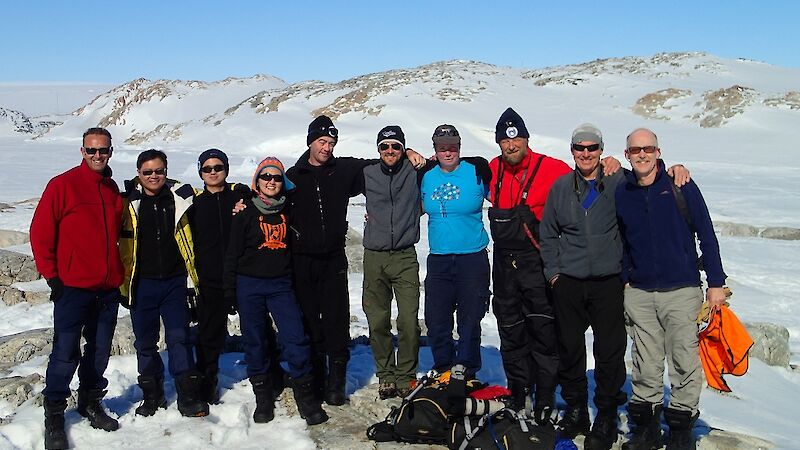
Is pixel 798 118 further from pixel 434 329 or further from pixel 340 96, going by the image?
pixel 434 329

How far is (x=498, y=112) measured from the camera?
47094 millimetres

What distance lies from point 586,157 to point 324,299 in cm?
258

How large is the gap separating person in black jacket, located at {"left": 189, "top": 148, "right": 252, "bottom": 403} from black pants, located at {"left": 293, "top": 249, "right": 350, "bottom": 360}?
639mm

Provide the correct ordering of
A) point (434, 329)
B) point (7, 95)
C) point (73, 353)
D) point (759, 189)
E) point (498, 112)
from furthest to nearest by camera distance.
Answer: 1. point (7, 95)
2. point (498, 112)
3. point (759, 189)
4. point (434, 329)
5. point (73, 353)

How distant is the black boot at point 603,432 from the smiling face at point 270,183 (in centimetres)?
316

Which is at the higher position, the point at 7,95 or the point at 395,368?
the point at 7,95

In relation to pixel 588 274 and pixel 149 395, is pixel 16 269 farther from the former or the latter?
pixel 588 274

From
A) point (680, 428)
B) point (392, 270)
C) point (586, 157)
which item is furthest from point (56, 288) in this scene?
point (680, 428)

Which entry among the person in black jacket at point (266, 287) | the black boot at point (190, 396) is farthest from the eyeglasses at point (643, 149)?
the black boot at point (190, 396)

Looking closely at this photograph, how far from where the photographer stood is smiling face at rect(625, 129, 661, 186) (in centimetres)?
468

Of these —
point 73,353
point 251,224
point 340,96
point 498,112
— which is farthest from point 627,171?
point 340,96

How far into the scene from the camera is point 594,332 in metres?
5.05

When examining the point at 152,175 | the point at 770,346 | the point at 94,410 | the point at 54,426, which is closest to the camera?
the point at 54,426

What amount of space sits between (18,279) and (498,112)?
3992cm
